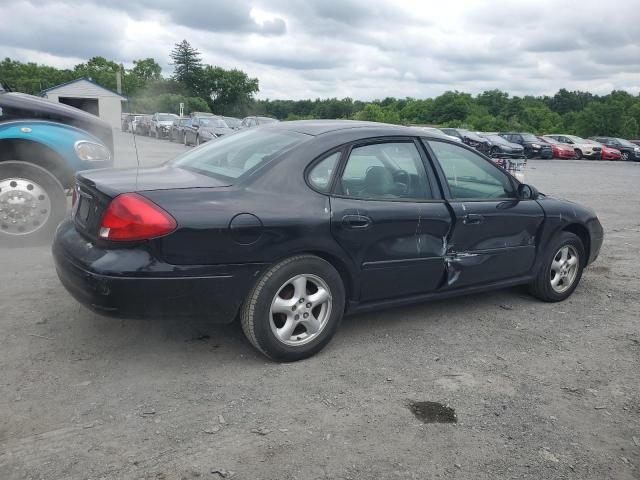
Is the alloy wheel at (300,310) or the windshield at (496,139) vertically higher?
the windshield at (496,139)

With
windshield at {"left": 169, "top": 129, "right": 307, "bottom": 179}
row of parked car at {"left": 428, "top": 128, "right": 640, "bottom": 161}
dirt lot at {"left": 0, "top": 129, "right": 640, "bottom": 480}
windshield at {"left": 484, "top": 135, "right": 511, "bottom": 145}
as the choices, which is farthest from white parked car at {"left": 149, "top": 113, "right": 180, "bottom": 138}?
dirt lot at {"left": 0, "top": 129, "right": 640, "bottom": 480}

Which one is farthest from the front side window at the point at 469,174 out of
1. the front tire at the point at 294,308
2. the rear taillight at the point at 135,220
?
the rear taillight at the point at 135,220

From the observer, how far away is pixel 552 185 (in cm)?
1584

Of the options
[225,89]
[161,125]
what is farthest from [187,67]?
[161,125]

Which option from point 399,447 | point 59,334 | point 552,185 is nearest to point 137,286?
point 59,334

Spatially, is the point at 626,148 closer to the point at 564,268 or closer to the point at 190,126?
the point at 190,126

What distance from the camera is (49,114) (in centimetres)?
639

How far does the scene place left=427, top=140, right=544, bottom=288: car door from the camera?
13.7ft

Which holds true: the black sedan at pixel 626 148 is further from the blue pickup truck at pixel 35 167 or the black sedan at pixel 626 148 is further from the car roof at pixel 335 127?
the blue pickup truck at pixel 35 167

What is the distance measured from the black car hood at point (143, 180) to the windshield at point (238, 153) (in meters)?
0.12

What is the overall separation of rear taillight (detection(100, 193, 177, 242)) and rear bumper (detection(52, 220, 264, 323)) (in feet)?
0.28

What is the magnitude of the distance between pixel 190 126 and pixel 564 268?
81.6ft

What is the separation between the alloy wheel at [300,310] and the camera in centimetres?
344

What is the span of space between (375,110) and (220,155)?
56.5 m
